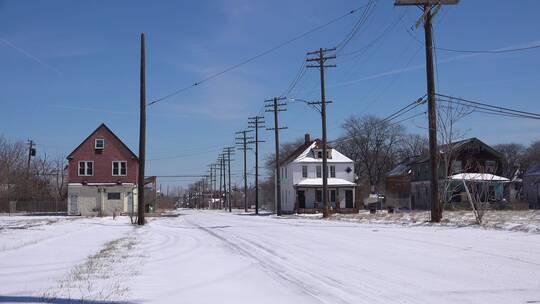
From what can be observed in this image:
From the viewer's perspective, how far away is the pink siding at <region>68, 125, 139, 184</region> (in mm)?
65312

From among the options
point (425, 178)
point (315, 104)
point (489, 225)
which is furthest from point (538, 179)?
point (489, 225)

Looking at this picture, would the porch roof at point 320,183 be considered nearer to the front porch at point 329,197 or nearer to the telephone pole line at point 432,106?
the front porch at point 329,197

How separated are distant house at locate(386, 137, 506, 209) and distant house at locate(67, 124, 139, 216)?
30766 mm

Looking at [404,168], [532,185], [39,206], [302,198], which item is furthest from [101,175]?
[532,185]

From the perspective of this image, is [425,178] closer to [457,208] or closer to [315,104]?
[457,208]

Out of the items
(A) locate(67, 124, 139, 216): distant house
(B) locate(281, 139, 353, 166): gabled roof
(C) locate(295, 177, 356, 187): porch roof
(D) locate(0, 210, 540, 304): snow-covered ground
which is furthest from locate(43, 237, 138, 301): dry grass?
(B) locate(281, 139, 353, 166): gabled roof

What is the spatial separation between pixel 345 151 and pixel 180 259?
295ft

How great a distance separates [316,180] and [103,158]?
80.5 feet

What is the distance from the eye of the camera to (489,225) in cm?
2508

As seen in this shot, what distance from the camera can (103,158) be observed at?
Result: 65688mm

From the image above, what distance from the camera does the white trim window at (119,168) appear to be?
65.6m

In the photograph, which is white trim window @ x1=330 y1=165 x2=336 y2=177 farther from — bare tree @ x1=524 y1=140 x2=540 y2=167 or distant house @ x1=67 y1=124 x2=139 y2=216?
bare tree @ x1=524 y1=140 x2=540 y2=167

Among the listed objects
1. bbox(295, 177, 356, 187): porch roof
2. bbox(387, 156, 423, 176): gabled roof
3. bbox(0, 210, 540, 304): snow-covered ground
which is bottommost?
bbox(0, 210, 540, 304): snow-covered ground

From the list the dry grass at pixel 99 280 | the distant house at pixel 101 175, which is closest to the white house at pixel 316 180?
the distant house at pixel 101 175
